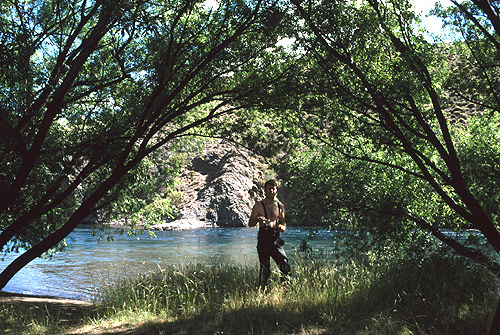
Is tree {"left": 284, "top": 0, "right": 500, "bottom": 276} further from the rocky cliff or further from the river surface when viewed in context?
the rocky cliff

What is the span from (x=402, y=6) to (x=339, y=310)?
4.81m

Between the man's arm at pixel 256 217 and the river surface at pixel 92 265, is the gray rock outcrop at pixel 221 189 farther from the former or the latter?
the man's arm at pixel 256 217

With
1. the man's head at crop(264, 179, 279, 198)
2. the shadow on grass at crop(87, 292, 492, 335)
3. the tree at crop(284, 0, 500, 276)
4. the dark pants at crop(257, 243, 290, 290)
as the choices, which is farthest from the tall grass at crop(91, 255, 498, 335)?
the man's head at crop(264, 179, 279, 198)

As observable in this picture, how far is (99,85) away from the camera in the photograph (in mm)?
10422

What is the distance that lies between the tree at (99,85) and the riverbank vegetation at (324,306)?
2.28 m

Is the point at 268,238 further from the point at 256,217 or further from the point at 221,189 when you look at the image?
the point at 221,189

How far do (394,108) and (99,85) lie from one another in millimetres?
6327

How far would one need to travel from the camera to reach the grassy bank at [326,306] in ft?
18.1

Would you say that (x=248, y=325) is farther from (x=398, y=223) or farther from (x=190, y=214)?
(x=190, y=214)

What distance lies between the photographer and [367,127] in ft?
28.3

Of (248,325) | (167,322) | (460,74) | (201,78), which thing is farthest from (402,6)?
(167,322)

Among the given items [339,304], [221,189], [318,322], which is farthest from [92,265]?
[221,189]

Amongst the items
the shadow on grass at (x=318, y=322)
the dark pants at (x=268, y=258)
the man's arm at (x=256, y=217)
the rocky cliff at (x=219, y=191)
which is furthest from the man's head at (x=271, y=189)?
the rocky cliff at (x=219, y=191)

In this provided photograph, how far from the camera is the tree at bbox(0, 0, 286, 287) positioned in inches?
279
